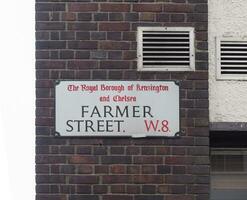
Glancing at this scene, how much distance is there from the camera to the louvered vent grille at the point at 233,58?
5992 mm

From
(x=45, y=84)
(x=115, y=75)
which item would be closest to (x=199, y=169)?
(x=115, y=75)

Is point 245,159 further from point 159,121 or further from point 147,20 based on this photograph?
point 147,20

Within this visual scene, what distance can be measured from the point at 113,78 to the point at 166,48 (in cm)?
58

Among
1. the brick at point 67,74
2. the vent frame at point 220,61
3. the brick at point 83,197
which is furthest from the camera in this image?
Result: the vent frame at point 220,61

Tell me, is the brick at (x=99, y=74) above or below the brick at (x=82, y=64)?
below

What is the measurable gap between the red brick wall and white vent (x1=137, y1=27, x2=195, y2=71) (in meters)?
0.06

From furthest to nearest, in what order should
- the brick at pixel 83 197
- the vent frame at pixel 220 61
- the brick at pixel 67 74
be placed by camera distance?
the vent frame at pixel 220 61, the brick at pixel 67 74, the brick at pixel 83 197

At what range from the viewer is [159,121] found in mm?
5766

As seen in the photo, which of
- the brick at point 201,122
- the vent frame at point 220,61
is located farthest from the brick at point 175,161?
the vent frame at point 220,61

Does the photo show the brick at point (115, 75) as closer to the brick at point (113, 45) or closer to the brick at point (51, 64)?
the brick at point (113, 45)

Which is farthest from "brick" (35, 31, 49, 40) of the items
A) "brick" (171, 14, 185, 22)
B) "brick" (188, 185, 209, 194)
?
"brick" (188, 185, 209, 194)

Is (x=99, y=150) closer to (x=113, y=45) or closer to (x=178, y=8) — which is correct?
(x=113, y=45)

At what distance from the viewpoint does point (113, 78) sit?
5.79 metres

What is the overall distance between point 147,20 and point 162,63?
16.8 inches
